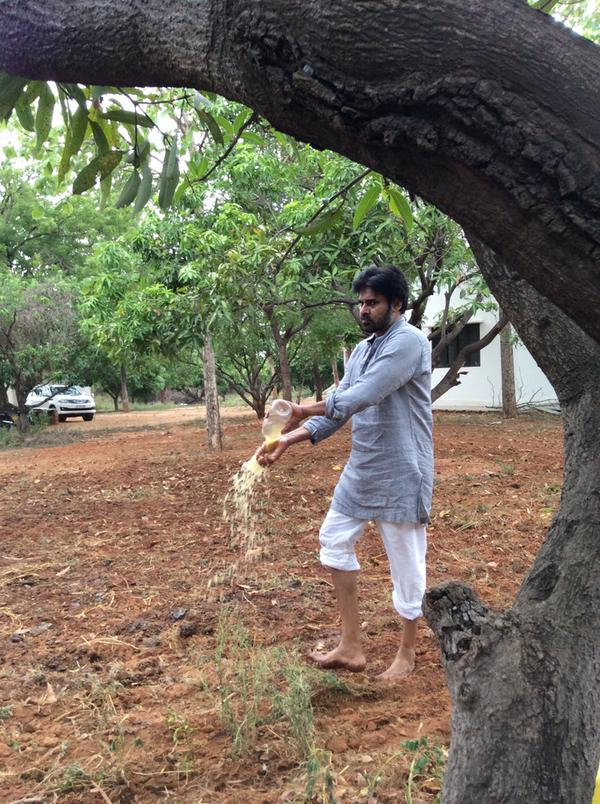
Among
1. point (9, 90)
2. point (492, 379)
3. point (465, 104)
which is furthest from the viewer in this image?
point (492, 379)

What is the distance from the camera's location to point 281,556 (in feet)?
16.5

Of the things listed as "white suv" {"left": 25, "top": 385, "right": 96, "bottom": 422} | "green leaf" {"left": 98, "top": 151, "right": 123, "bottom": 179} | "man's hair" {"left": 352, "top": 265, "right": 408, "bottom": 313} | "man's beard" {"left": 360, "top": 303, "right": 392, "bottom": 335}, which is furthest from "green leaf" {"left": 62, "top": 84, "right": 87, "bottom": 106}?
"white suv" {"left": 25, "top": 385, "right": 96, "bottom": 422}

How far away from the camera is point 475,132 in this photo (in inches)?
40.9

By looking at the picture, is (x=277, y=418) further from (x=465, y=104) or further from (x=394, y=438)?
(x=465, y=104)

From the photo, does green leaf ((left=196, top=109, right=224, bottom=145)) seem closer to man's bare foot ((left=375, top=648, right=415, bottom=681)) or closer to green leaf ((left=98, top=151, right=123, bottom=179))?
green leaf ((left=98, top=151, right=123, bottom=179))

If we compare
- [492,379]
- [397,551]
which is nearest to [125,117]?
[397,551]

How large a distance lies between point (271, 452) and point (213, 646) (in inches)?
51.4

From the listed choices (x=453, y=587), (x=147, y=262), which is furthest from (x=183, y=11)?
(x=147, y=262)

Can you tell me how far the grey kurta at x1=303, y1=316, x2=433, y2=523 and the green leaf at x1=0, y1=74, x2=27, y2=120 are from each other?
1640mm

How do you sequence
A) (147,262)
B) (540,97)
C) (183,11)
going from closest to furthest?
(540,97), (183,11), (147,262)

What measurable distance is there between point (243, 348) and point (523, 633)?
14.8m

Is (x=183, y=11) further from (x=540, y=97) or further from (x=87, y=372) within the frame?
(x=87, y=372)

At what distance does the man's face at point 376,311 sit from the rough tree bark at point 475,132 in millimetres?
1428

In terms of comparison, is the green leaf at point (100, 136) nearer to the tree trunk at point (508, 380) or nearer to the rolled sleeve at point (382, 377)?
the rolled sleeve at point (382, 377)
